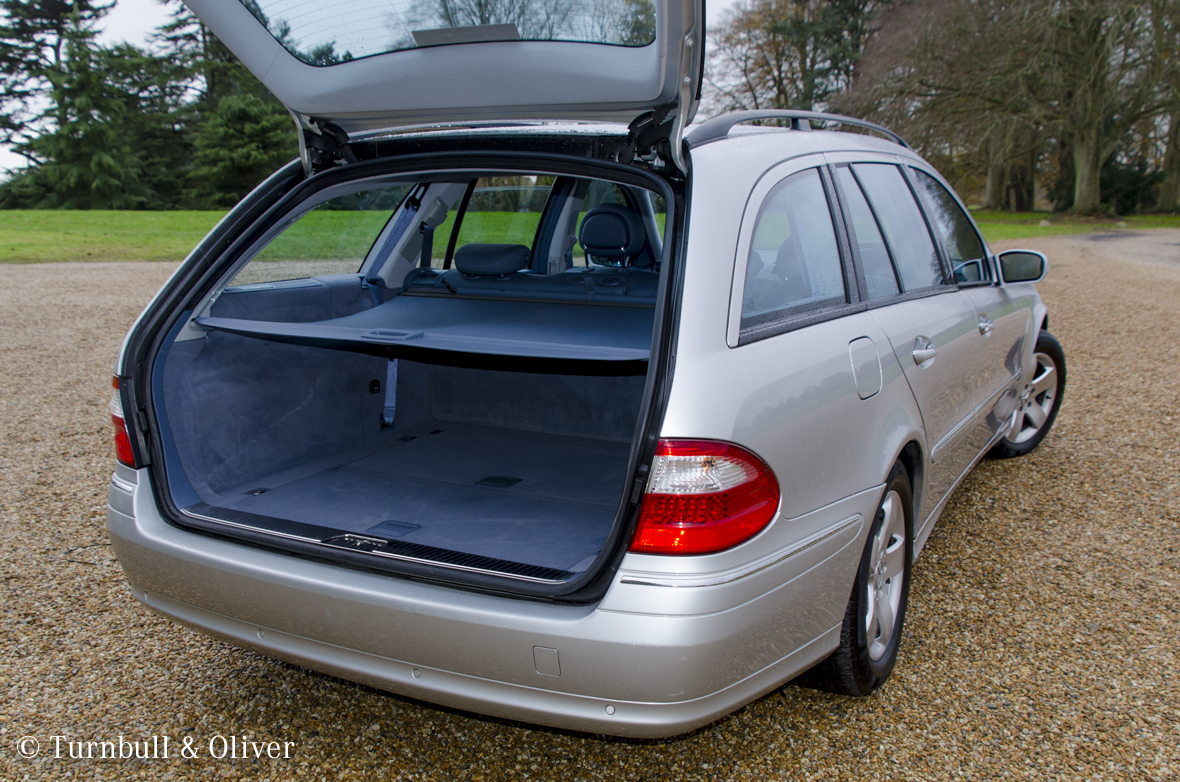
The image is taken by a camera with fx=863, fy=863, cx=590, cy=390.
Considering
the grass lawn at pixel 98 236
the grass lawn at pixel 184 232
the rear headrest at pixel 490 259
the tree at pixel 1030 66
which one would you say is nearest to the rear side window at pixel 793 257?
the rear headrest at pixel 490 259

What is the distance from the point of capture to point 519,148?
235cm

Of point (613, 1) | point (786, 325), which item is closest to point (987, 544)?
point (786, 325)

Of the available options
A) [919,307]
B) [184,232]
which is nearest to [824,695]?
[919,307]

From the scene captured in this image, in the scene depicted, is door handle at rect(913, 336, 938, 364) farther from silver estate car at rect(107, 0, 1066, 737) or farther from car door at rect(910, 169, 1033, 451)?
car door at rect(910, 169, 1033, 451)

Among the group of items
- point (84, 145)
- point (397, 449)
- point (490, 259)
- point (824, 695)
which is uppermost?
point (84, 145)

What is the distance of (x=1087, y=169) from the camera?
29688 mm

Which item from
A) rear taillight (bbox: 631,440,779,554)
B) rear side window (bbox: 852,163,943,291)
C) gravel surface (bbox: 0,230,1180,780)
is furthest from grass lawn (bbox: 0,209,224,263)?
rear taillight (bbox: 631,440,779,554)

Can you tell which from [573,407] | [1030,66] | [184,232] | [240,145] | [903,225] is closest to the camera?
[903,225]

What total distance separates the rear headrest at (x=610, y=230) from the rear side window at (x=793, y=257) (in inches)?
47.9

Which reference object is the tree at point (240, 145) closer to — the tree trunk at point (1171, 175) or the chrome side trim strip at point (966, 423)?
the tree trunk at point (1171, 175)

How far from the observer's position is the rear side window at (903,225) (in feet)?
9.73

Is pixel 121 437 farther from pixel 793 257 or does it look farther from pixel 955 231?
pixel 955 231

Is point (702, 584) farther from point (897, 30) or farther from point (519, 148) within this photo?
point (897, 30)

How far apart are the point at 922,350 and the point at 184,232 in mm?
24757
